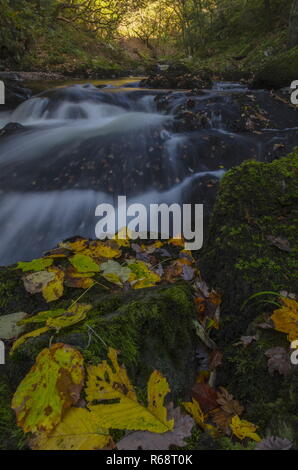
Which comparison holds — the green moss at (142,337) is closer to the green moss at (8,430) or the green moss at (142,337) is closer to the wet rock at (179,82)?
the green moss at (8,430)

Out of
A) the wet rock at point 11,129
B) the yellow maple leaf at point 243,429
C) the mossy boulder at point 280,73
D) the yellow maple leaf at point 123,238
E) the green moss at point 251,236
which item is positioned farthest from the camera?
the mossy boulder at point 280,73

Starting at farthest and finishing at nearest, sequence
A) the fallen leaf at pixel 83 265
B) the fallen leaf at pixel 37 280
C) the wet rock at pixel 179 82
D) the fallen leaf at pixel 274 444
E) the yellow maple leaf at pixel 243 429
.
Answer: the wet rock at pixel 179 82 < the fallen leaf at pixel 83 265 < the fallen leaf at pixel 37 280 < the yellow maple leaf at pixel 243 429 < the fallen leaf at pixel 274 444

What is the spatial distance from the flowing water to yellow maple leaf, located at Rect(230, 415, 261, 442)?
296cm

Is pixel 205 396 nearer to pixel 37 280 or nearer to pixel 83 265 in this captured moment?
pixel 83 265

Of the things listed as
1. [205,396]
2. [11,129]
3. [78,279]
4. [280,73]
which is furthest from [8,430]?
[280,73]

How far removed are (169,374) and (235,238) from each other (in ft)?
3.12

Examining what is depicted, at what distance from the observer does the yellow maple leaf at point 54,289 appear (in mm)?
1808

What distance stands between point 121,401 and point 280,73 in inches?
367

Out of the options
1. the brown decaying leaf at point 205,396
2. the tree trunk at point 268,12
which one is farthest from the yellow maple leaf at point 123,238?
the tree trunk at point 268,12

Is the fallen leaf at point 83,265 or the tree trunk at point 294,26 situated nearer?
the fallen leaf at point 83,265

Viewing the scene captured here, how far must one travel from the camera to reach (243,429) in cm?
105

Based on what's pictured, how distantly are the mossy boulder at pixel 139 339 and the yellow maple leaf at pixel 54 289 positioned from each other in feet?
1.32

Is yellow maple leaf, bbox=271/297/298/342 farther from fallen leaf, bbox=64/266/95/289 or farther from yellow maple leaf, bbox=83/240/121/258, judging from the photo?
yellow maple leaf, bbox=83/240/121/258

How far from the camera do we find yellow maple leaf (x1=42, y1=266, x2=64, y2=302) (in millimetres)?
1808
